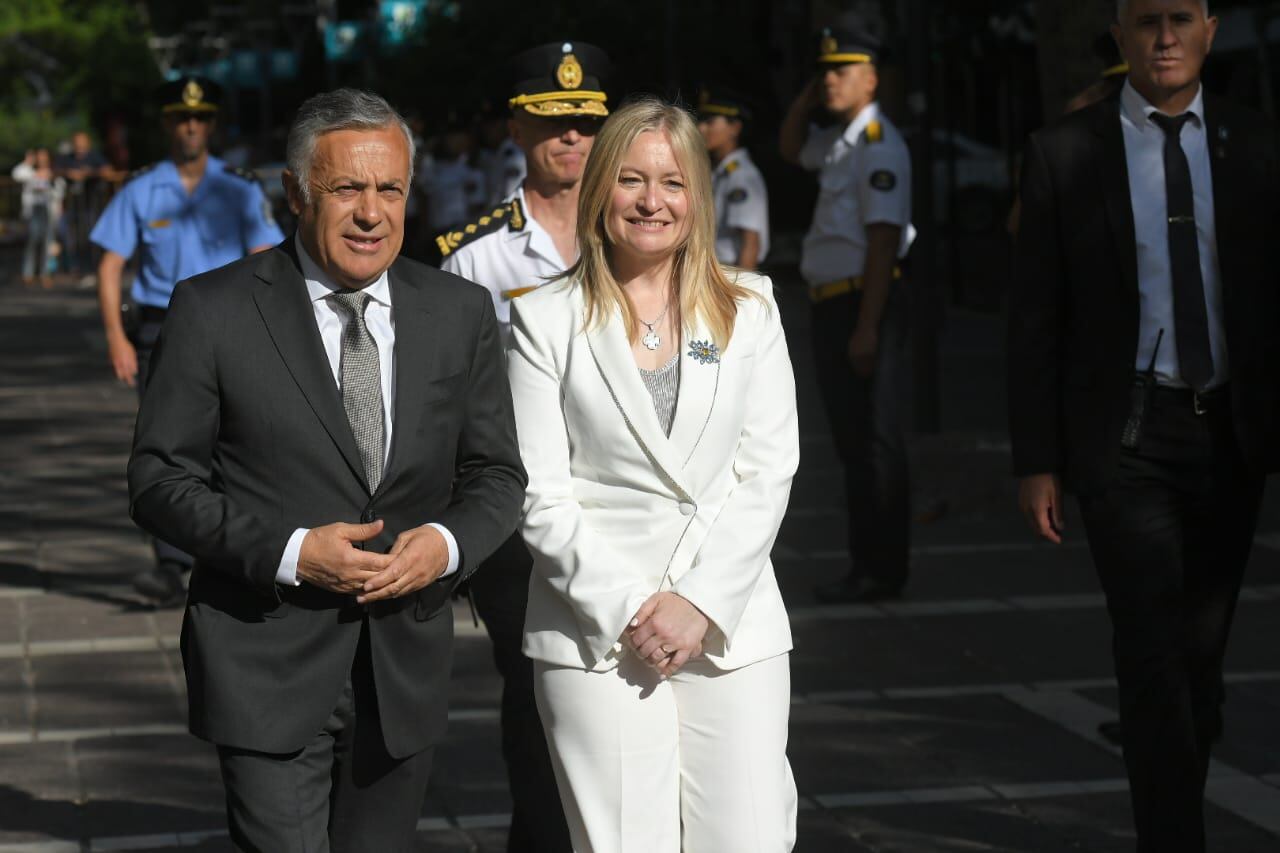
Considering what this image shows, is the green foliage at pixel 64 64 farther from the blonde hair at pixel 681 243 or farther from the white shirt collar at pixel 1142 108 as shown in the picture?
the blonde hair at pixel 681 243

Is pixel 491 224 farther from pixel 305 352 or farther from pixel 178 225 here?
pixel 178 225

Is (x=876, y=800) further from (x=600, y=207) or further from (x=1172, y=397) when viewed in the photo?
(x=600, y=207)

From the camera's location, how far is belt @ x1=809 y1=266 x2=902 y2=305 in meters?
8.27

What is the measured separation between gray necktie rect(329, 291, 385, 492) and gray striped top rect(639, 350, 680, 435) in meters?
0.53

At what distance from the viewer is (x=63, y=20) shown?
237 ft

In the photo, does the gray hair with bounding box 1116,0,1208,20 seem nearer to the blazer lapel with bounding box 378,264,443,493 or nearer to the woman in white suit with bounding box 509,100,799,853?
the woman in white suit with bounding box 509,100,799,853

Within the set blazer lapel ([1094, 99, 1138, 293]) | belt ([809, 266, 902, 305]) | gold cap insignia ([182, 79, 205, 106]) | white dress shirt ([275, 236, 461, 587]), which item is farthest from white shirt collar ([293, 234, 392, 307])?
gold cap insignia ([182, 79, 205, 106])

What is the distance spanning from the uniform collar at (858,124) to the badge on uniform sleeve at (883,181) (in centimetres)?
20

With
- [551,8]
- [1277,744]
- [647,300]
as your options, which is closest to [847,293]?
[1277,744]

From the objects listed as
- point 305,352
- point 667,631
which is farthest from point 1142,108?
point 305,352

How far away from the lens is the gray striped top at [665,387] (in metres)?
3.91

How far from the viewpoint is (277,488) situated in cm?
357

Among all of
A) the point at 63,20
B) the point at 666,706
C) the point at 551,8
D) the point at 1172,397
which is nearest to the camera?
the point at 666,706

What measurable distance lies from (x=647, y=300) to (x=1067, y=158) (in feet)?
3.99
